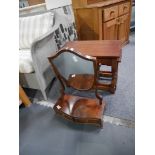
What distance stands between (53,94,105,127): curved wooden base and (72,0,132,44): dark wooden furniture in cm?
106

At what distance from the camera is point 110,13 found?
2100mm

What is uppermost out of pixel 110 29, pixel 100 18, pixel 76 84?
pixel 100 18

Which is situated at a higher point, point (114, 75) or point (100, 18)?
point (100, 18)

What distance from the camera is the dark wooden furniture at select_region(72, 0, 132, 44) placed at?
2.02 m

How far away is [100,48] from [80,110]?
0.61 m

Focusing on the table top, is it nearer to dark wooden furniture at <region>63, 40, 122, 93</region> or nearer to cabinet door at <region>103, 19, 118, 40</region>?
dark wooden furniture at <region>63, 40, 122, 93</region>

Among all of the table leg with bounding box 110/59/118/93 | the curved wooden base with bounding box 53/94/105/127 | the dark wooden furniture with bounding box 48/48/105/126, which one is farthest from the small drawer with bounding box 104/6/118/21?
the curved wooden base with bounding box 53/94/105/127

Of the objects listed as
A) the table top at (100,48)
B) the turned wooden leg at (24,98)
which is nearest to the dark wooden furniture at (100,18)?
the table top at (100,48)

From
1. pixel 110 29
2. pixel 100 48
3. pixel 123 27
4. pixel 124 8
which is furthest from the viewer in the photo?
pixel 123 27

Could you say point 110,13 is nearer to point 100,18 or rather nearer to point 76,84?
point 100,18

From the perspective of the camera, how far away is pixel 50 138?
1370mm

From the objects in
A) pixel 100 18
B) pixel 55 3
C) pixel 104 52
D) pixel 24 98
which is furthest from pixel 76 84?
pixel 55 3
